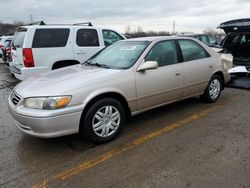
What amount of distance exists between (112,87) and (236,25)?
5.01 metres

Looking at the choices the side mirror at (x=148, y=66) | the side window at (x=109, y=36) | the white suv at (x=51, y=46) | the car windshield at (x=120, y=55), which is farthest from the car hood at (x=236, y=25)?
the side mirror at (x=148, y=66)

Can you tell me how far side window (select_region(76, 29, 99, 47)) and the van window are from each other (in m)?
0.35

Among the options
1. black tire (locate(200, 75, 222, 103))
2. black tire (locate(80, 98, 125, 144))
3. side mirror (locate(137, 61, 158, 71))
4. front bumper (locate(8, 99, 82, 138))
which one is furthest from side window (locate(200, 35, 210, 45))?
front bumper (locate(8, 99, 82, 138))

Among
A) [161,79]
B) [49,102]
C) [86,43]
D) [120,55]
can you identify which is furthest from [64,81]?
[86,43]

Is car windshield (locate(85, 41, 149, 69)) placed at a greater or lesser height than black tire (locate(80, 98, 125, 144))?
greater

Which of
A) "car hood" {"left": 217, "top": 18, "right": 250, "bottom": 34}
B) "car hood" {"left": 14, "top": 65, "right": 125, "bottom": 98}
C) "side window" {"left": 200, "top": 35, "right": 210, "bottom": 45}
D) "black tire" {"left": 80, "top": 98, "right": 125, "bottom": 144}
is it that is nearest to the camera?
"car hood" {"left": 14, "top": 65, "right": 125, "bottom": 98}

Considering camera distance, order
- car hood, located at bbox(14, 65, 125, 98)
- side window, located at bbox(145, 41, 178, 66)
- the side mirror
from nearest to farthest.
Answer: car hood, located at bbox(14, 65, 125, 98) < the side mirror < side window, located at bbox(145, 41, 178, 66)

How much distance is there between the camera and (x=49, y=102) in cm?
340

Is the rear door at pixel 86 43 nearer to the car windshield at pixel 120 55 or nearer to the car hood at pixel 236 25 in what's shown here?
the car windshield at pixel 120 55

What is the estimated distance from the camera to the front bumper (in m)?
3.35

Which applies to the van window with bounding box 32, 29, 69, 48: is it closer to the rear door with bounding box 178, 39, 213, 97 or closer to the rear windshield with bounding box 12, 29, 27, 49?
the rear windshield with bounding box 12, 29, 27, 49

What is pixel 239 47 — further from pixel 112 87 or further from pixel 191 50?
pixel 112 87

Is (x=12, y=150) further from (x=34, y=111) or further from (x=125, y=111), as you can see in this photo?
(x=125, y=111)

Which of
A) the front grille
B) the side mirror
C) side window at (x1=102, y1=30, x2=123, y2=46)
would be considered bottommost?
the front grille
